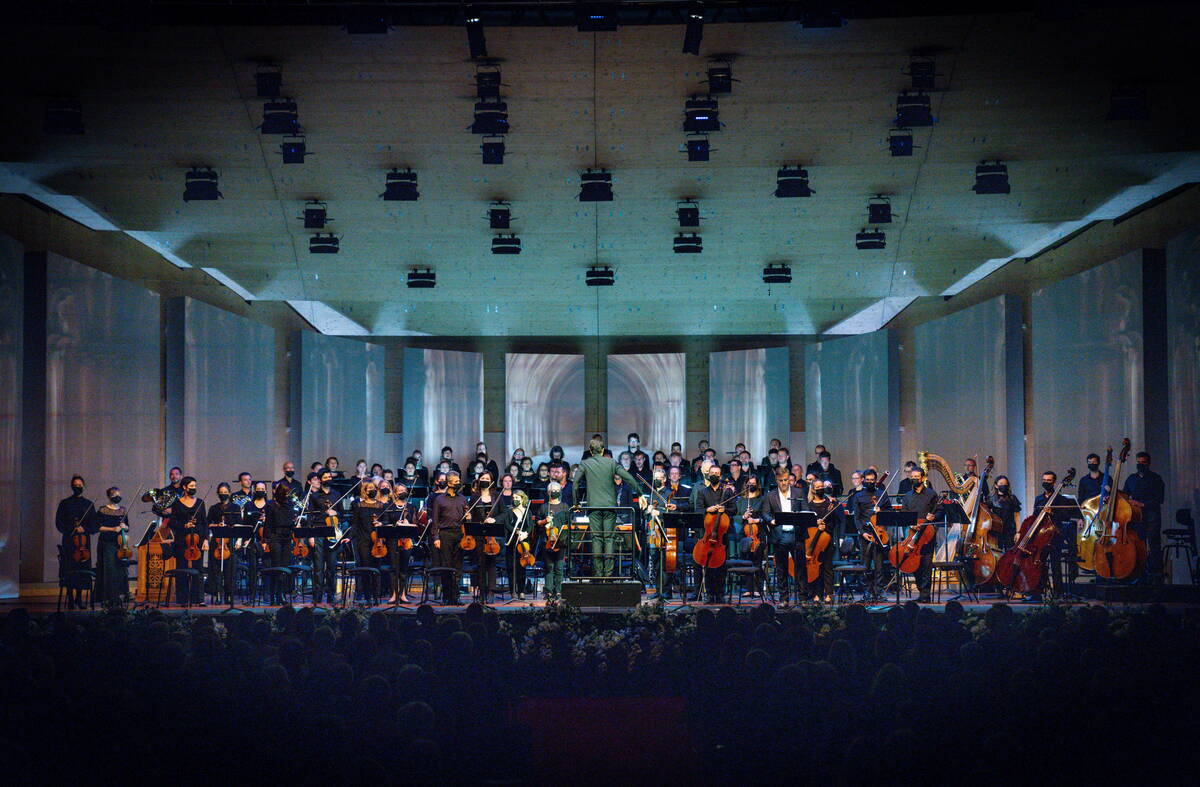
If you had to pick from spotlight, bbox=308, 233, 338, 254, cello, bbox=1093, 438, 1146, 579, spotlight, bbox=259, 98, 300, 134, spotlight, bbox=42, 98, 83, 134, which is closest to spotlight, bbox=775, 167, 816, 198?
cello, bbox=1093, 438, 1146, 579

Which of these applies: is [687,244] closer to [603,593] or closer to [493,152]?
[493,152]

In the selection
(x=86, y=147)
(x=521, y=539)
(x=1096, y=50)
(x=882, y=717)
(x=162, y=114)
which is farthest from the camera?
(x=521, y=539)

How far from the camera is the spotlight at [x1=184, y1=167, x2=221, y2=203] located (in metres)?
10.8

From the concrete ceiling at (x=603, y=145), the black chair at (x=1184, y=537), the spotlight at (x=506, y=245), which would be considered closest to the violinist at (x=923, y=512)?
the black chair at (x=1184, y=537)

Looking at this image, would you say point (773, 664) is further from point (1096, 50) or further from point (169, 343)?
point (169, 343)

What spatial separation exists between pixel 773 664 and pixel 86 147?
8.11 m

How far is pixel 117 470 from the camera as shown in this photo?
1369 cm

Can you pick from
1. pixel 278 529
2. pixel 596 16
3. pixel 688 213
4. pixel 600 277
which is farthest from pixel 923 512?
pixel 278 529

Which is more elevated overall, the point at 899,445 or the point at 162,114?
the point at 162,114

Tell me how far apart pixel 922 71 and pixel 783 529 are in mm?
4835

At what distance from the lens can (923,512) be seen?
447 inches

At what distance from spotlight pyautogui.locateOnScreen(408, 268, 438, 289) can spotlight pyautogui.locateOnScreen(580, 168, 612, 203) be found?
479cm

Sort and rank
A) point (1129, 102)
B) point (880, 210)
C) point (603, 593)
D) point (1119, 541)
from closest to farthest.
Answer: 1. point (1129, 102)
2. point (603, 593)
3. point (1119, 541)
4. point (880, 210)

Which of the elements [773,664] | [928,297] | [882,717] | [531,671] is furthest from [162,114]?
[928,297]
